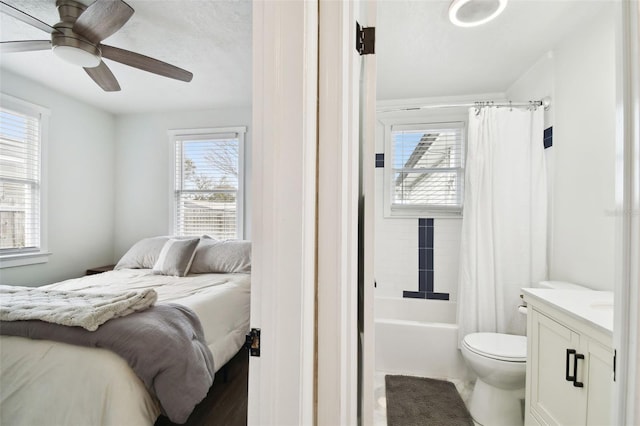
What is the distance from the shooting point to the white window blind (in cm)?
126

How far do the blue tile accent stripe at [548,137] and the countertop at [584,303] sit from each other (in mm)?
1111

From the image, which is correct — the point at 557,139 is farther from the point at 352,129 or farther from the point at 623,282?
the point at 352,129

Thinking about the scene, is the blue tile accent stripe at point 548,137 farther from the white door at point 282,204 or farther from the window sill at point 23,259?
the window sill at point 23,259

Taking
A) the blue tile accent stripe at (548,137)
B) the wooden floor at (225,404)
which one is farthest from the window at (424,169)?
the wooden floor at (225,404)

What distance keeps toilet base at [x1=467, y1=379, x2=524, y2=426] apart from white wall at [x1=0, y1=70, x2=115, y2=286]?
296 cm

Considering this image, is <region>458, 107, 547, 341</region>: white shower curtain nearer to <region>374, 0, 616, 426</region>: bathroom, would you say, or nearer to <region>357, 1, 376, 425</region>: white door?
<region>374, 0, 616, 426</region>: bathroom

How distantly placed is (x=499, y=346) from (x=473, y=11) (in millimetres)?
1890

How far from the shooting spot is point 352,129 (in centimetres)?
78

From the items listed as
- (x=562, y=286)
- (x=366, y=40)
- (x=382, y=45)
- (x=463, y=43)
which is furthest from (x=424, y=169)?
(x=366, y=40)

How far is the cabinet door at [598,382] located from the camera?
1.00 metres

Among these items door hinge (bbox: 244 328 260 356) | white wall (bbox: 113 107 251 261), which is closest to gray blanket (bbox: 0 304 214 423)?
door hinge (bbox: 244 328 260 356)

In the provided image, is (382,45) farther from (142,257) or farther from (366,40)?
(142,257)

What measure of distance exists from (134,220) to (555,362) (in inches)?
158

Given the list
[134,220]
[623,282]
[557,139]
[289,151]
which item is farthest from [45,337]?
[557,139]
